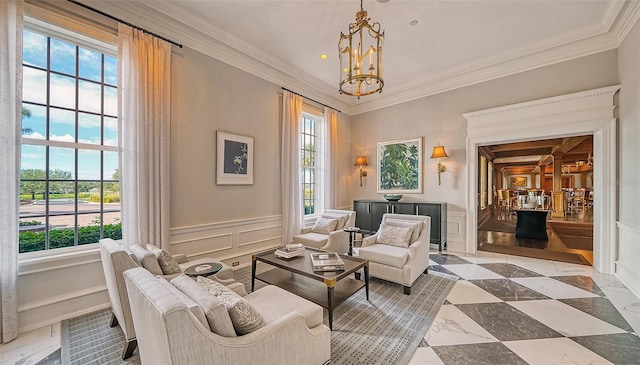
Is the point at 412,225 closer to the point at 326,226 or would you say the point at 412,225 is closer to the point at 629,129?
the point at 326,226

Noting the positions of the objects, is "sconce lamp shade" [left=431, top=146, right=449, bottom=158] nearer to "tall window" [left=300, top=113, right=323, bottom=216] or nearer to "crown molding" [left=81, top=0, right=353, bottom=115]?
"tall window" [left=300, top=113, right=323, bottom=216]

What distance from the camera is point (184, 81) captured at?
3.40 m

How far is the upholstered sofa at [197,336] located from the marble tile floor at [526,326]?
105 centimetres

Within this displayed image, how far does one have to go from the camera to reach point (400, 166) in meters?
5.75

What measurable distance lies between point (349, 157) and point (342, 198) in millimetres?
1133

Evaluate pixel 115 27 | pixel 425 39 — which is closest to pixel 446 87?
pixel 425 39

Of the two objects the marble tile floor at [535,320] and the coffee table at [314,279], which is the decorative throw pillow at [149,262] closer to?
the coffee table at [314,279]

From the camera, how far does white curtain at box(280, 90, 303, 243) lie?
471 cm

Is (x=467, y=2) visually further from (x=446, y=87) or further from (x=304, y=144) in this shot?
(x=304, y=144)

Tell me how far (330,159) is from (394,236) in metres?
2.68

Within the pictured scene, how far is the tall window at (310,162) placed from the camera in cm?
554

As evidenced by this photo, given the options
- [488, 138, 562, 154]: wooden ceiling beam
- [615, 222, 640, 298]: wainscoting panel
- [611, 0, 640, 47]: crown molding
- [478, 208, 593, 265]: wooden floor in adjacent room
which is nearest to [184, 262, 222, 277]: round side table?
[615, 222, 640, 298]: wainscoting panel

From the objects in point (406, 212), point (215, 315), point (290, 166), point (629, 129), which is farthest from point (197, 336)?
point (629, 129)

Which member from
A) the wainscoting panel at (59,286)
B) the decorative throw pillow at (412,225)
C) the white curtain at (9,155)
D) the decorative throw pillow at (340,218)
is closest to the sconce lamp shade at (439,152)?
the decorative throw pillow at (412,225)
